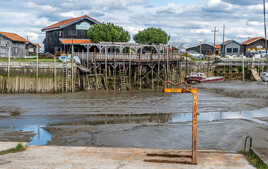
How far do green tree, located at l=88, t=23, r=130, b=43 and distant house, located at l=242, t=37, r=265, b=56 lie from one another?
4690 cm

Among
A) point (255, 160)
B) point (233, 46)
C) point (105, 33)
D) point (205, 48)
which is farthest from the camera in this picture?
point (205, 48)

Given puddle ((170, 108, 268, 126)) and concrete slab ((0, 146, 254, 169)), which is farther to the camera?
puddle ((170, 108, 268, 126))

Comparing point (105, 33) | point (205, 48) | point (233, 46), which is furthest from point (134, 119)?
point (233, 46)

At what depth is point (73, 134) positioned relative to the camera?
23688 mm

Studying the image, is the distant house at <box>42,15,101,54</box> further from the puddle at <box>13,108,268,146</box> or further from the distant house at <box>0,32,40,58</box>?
the puddle at <box>13,108,268,146</box>

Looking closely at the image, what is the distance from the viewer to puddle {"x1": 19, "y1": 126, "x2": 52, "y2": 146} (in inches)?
833

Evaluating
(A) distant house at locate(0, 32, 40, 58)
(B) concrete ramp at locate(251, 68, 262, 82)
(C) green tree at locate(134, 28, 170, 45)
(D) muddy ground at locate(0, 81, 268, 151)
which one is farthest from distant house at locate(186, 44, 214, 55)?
(D) muddy ground at locate(0, 81, 268, 151)

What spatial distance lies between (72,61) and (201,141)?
89.5 feet

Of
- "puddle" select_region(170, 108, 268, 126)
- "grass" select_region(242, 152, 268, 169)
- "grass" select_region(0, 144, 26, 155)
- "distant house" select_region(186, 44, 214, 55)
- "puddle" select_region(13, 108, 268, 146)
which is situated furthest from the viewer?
"distant house" select_region(186, 44, 214, 55)

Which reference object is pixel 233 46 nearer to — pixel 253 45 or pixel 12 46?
pixel 253 45

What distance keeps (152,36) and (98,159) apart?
228ft

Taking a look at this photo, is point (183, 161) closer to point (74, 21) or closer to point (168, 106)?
point (168, 106)

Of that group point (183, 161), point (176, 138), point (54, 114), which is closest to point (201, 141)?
point (176, 138)

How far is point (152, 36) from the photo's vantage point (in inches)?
3258
